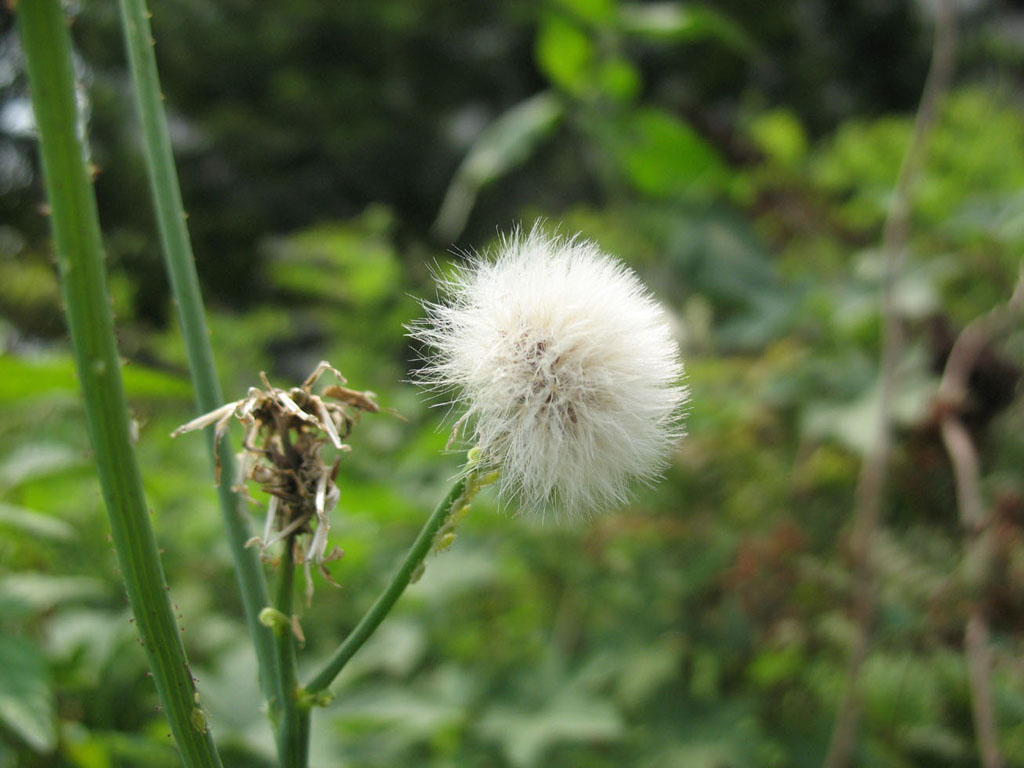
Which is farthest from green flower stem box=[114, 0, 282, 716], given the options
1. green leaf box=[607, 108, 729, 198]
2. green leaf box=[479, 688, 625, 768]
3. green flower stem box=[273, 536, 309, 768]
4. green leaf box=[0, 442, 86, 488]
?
green leaf box=[607, 108, 729, 198]

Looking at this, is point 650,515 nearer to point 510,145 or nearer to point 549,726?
point 549,726

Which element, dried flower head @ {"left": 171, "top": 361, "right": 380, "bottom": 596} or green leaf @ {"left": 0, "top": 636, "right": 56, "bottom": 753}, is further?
green leaf @ {"left": 0, "top": 636, "right": 56, "bottom": 753}

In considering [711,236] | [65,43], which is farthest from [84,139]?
[711,236]

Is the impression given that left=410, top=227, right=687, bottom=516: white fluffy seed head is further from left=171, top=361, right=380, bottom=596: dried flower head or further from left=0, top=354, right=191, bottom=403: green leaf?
left=0, top=354, right=191, bottom=403: green leaf

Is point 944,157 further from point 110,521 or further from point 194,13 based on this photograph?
point 194,13

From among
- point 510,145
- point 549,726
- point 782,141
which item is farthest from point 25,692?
point 782,141

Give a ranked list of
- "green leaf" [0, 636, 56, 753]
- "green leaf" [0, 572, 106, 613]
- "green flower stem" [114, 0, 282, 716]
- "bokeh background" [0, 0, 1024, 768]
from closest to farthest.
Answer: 1. "green flower stem" [114, 0, 282, 716]
2. "green leaf" [0, 636, 56, 753]
3. "green leaf" [0, 572, 106, 613]
4. "bokeh background" [0, 0, 1024, 768]

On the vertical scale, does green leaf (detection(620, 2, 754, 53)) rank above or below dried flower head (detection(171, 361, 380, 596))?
above

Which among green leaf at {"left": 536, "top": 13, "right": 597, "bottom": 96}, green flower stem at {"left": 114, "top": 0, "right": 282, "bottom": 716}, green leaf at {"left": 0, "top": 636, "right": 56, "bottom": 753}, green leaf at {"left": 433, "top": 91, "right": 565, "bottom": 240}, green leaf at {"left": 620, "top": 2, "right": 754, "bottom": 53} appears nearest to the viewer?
green flower stem at {"left": 114, "top": 0, "right": 282, "bottom": 716}
